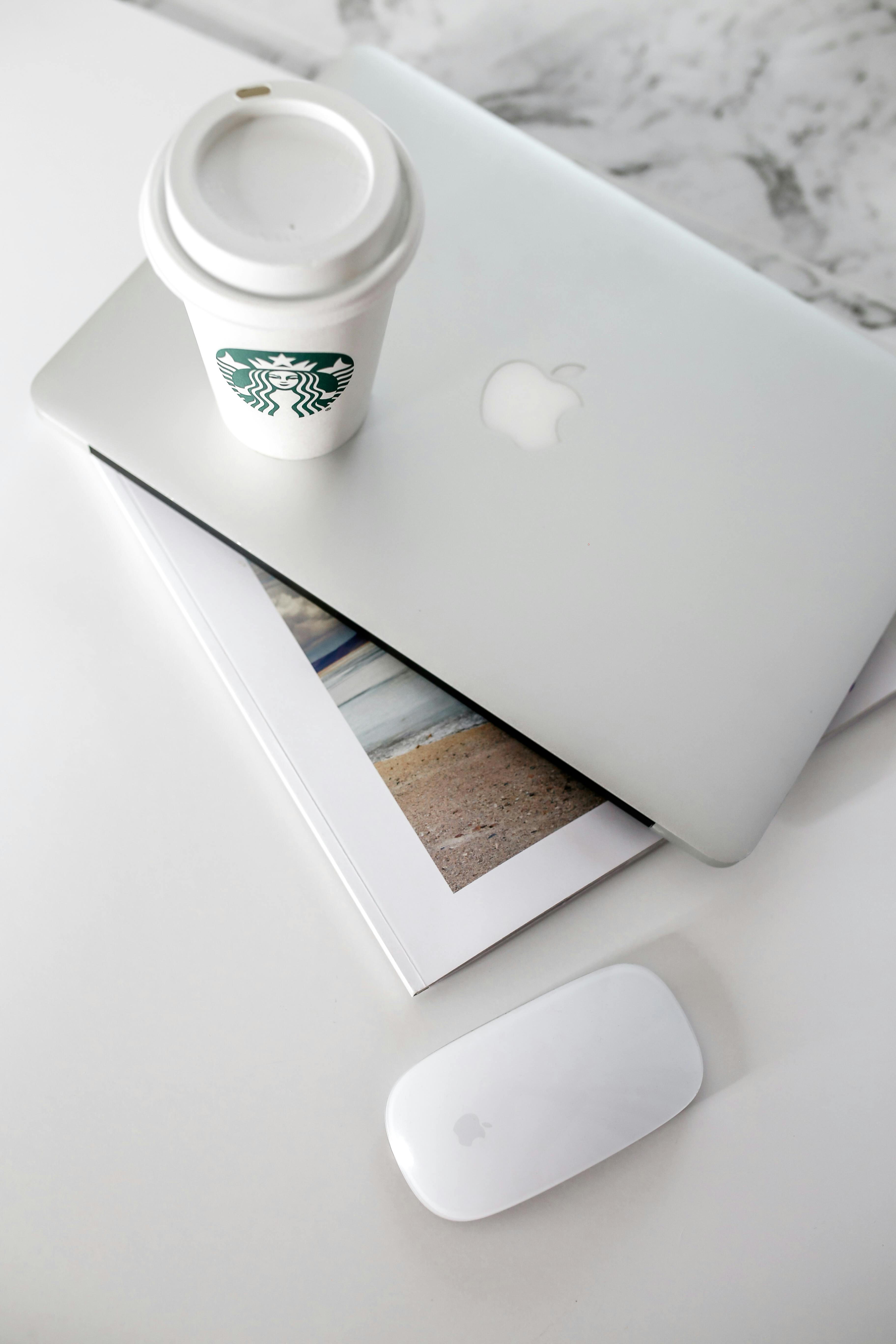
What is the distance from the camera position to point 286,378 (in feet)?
1.47

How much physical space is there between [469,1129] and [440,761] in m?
0.23

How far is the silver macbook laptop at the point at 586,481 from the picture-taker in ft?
1.78

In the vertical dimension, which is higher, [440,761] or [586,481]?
[586,481]

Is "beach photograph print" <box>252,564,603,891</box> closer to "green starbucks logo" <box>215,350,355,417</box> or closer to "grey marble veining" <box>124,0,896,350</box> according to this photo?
"green starbucks logo" <box>215,350,355,417</box>

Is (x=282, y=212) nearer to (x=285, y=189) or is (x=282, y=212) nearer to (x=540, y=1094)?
(x=285, y=189)

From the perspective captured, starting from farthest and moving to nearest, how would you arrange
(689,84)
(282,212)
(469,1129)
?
(689,84) < (469,1129) < (282,212)

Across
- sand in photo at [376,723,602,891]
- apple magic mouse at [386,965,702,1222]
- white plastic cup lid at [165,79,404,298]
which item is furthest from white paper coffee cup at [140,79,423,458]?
apple magic mouse at [386,965,702,1222]

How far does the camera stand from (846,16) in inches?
31.9

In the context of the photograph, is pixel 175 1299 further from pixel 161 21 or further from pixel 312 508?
pixel 161 21

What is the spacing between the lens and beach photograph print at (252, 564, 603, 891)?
1.87 feet

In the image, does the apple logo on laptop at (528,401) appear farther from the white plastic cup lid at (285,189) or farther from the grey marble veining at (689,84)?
the grey marble veining at (689,84)

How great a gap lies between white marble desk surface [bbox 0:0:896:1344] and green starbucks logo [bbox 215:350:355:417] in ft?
0.66

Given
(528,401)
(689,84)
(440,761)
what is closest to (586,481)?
(528,401)

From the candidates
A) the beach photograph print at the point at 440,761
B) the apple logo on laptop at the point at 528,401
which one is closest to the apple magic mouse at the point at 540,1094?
the beach photograph print at the point at 440,761
